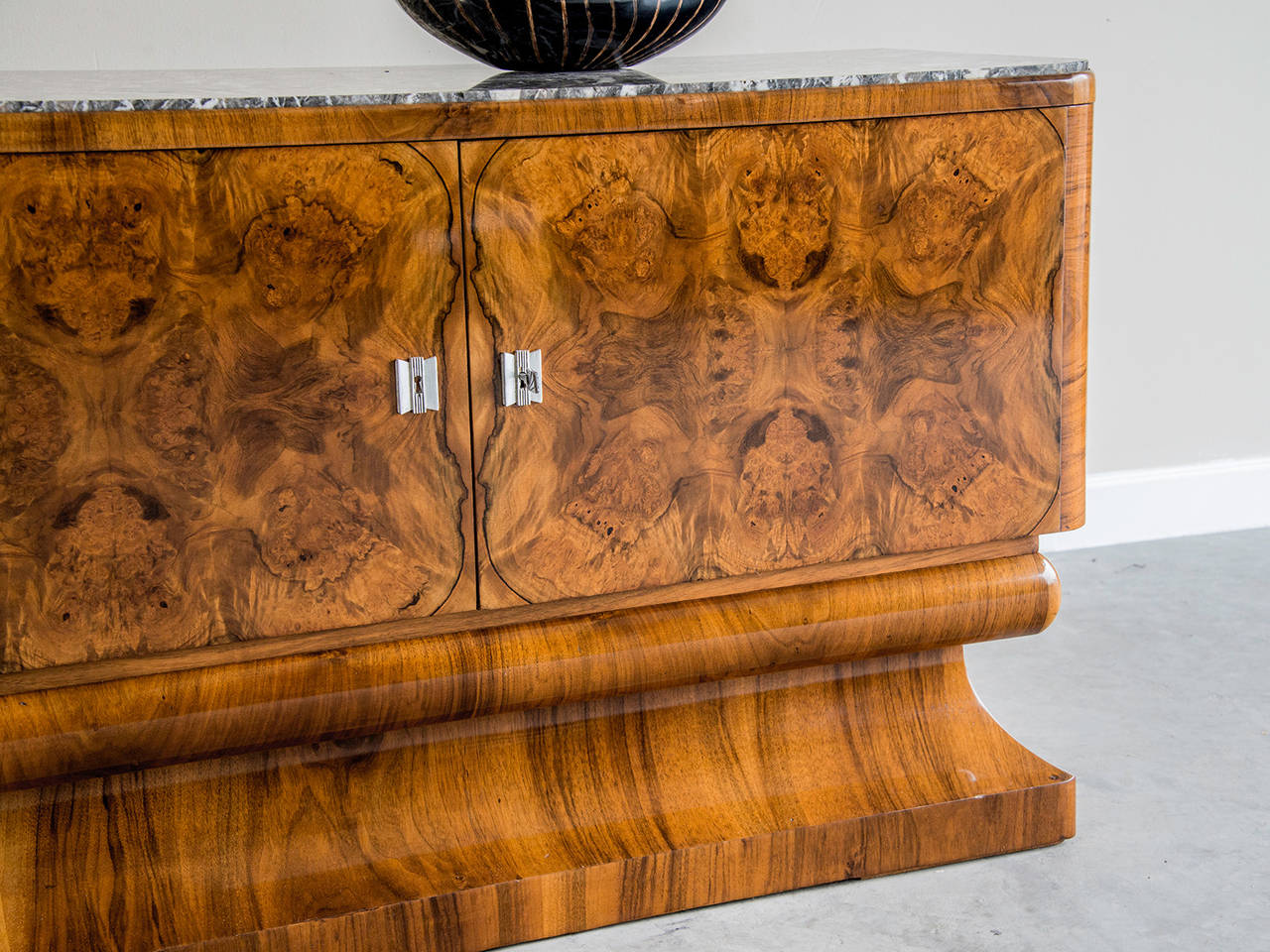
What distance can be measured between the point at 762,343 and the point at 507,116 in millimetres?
324

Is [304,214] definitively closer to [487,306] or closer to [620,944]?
[487,306]

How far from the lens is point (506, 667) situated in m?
1.33

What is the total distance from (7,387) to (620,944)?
0.75 m

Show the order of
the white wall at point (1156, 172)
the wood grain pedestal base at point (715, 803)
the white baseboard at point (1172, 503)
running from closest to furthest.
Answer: the wood grain pedestal base at point (715, 803) → the white wall at point (1156, 172) → the white baseboard at point (1172, 503)

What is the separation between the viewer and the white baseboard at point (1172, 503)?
2.44m

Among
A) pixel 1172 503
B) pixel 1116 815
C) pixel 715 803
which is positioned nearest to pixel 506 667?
pixel 715 803

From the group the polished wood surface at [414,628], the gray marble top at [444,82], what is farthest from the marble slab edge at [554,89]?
the polished wood surface at [414,628]

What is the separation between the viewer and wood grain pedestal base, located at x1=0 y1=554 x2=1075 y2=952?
4.25 ft

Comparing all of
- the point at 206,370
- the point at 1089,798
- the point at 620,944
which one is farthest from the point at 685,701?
the point at 206,370

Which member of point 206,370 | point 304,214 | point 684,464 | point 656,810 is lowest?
point 656,810

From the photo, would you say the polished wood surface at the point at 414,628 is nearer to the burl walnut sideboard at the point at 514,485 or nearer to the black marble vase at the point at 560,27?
the burl walnut sideboard at the point at 514,485

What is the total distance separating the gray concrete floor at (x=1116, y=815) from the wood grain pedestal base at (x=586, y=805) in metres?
0.04

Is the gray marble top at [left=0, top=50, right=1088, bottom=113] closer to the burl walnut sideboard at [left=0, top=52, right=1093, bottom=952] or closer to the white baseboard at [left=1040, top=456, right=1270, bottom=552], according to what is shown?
the burl walnut sideboard at [left=0, top=52, right=1093, bottom=952]

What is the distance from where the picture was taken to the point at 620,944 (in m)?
1.37
